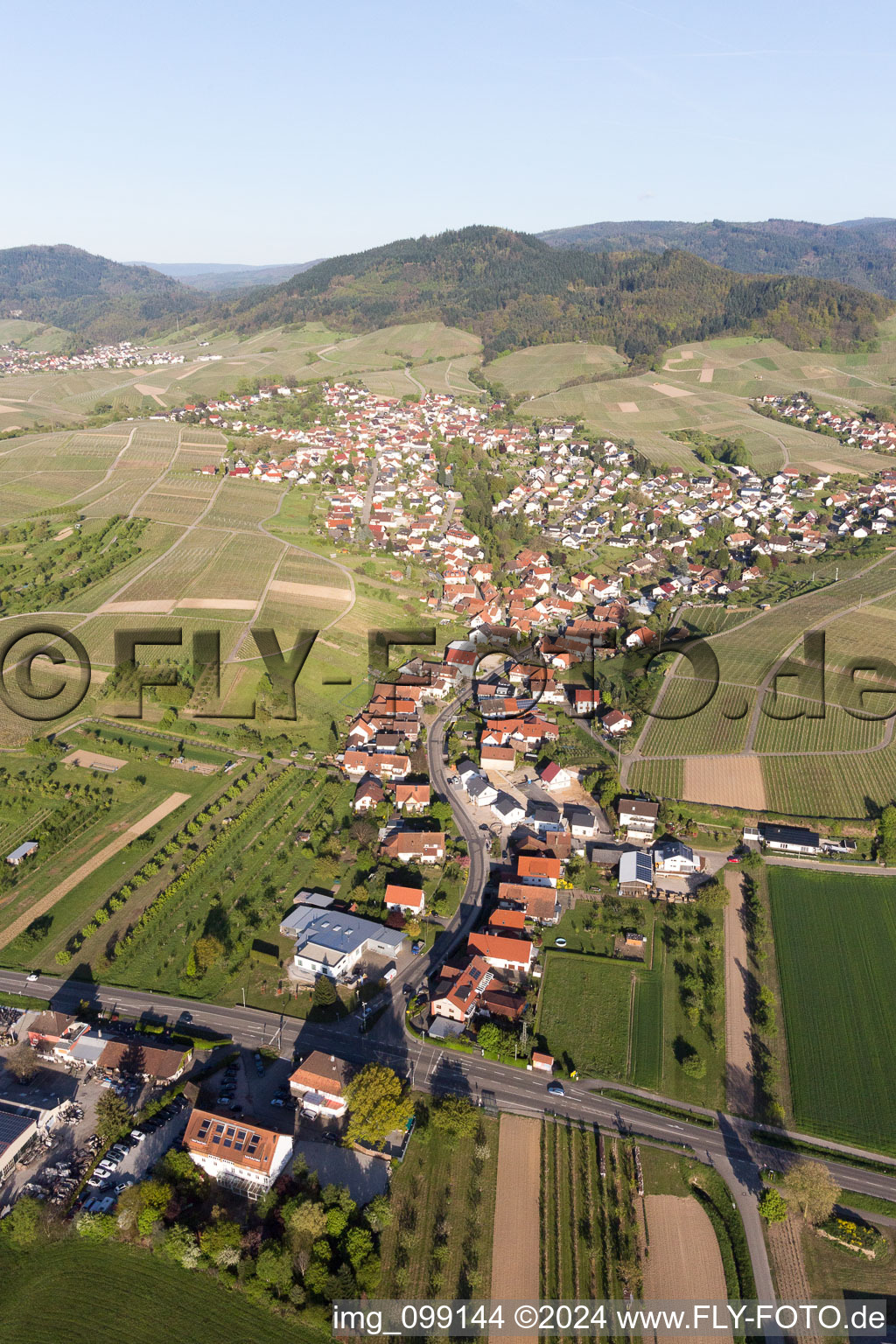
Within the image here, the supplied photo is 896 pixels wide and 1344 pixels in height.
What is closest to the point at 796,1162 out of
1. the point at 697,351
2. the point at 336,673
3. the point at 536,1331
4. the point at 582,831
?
the point at 536,1331

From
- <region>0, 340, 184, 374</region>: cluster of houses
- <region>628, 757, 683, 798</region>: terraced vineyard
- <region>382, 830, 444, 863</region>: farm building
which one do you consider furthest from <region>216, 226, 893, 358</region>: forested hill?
<region>382, 830, 444, 863</region>: farm building

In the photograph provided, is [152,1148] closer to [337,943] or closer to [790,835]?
[337,943]

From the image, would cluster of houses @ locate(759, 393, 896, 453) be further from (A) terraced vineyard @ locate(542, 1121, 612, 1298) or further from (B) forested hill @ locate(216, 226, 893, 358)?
(A) terraced vineyard @ locate(542, 1121, 612, 1298)

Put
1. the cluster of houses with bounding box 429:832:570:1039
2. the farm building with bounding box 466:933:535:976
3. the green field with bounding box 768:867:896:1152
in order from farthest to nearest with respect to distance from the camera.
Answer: the farm building with bounding box 466:933:535:976, the cluster of houses with bounding box 429:832:570:1039, the green field with bounding box 768:867:896:1152

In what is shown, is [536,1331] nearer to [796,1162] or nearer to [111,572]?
[796,1162]

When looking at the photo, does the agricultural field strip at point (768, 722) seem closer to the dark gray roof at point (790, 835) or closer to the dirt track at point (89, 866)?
the dark gray roof at point (790, 835)

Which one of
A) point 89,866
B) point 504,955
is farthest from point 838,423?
point 89,866

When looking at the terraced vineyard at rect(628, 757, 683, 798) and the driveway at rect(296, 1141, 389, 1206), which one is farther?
the terraced vineyard at rect(628, 757, 683, 798)
